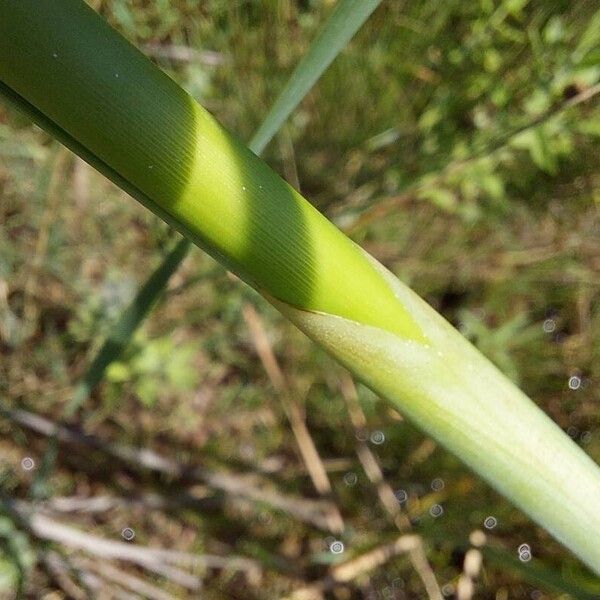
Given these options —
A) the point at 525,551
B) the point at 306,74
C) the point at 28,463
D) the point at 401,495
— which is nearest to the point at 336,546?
the point at 401,495

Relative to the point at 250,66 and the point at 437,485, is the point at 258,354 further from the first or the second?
the point at 250,66

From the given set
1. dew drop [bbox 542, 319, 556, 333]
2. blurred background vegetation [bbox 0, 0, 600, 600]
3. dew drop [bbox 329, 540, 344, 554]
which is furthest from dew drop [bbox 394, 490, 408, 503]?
dew drop [bbox 542, 319, 556, 333]

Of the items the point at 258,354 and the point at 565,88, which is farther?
the point at 258,354

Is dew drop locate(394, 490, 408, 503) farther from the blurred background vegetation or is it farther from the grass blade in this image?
the grass blade

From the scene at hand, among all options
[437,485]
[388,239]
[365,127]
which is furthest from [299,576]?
[365,127]

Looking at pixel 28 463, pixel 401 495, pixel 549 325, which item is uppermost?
pixel 549 325

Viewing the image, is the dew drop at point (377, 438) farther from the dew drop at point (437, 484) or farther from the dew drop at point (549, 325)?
the dew drop at point (549, 325)

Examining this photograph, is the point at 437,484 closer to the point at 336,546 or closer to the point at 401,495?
the point at 401,495

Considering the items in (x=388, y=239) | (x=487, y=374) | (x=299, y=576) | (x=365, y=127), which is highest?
(x=365, y=127)
